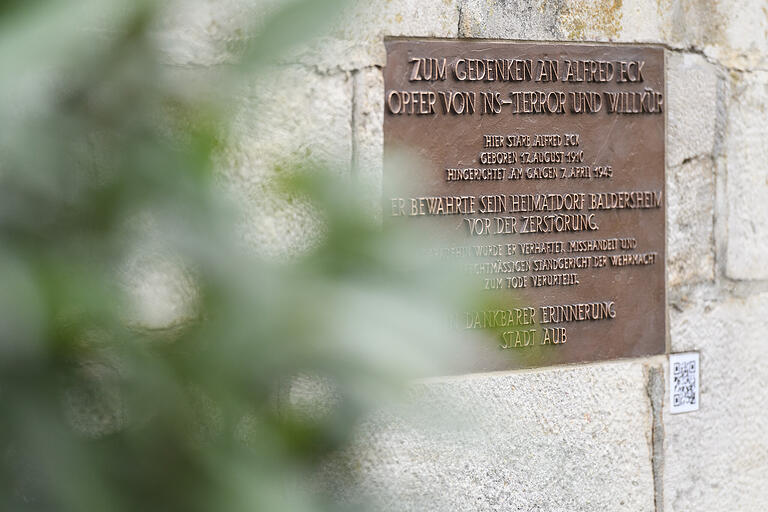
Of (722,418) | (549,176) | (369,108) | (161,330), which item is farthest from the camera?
(722,418)

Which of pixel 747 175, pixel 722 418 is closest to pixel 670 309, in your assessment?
pixel 722 418

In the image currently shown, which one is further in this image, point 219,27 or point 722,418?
point 722,418

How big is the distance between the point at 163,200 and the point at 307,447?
0.10 m

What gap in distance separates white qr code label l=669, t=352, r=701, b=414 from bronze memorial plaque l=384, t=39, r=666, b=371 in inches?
3.5

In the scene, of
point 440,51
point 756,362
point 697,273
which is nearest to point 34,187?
point 440,51

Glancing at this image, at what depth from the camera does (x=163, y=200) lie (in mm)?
302

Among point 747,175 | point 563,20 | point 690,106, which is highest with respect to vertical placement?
point 563,20

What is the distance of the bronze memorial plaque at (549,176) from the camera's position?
97.0 inches

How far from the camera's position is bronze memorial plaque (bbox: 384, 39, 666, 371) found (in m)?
2.46

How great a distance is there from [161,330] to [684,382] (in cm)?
276

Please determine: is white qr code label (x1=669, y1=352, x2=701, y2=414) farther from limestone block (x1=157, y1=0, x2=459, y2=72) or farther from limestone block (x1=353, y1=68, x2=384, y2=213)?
limestone block (x1=157, y1=0, x2=459, y2=72)

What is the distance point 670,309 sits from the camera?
2859 mm

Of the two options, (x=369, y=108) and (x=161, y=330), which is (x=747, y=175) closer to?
(x=369, y=108)

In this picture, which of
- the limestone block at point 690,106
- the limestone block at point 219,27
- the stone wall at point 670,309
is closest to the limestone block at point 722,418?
the stone wall at point 670,309
